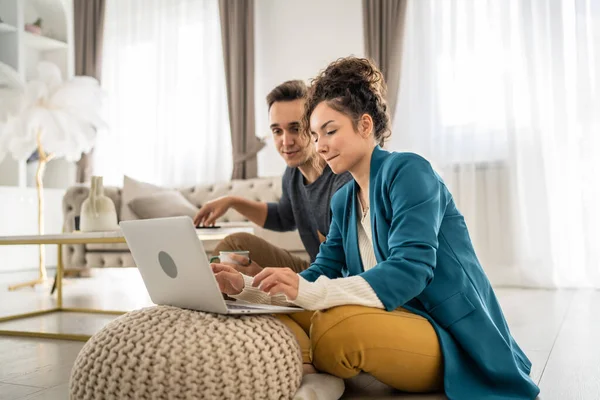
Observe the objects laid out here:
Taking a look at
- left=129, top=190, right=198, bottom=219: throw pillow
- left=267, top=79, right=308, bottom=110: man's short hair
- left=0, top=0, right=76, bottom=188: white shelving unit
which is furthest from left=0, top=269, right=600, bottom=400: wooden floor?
left=0, top=0, right=76, bottom=188: white shelving unit

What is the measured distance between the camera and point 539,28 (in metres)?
3.72

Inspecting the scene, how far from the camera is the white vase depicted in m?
2.72

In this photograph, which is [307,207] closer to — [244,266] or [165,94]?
[244,266]

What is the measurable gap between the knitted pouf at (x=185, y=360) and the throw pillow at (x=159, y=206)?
302 centimetres

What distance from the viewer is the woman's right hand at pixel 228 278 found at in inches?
51.4

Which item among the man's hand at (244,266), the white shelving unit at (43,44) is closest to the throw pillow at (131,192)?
the white shelving unit at (43,44)

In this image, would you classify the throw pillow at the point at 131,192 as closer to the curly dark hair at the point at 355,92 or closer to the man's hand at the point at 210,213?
the man's hand at the point at 210,213

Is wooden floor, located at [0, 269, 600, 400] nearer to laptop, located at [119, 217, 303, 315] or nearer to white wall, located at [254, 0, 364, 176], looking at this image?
laptop, located at [119, 217, 303, 315]

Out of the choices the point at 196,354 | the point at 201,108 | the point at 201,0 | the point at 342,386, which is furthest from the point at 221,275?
the point at 201,0

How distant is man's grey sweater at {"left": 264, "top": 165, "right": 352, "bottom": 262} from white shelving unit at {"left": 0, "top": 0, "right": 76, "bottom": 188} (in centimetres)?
406

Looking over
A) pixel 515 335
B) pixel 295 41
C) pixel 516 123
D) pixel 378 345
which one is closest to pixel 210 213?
pixel 378 345

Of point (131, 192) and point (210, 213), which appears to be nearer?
point (210, 213)

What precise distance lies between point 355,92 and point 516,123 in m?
2.73

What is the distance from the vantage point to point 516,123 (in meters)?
3.80
